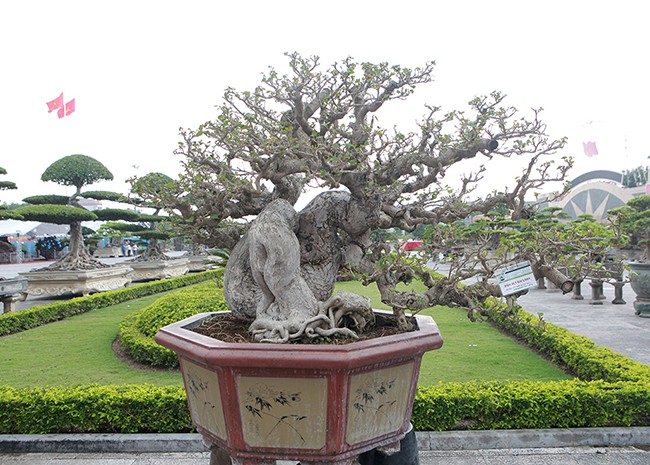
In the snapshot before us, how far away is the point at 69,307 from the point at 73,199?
5.01m

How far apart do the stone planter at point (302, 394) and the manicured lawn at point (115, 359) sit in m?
2.83

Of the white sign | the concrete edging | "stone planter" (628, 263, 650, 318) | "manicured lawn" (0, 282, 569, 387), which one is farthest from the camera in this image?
"stone planter" (628, 263, 650, 318)

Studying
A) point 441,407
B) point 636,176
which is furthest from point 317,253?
point 636,176

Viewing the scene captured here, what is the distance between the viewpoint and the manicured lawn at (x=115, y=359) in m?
4.79

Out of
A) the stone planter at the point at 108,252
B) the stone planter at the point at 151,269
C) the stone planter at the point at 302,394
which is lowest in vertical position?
the stone planter at the point at 108,252

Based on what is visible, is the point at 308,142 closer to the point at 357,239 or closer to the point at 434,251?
the point at 357,239

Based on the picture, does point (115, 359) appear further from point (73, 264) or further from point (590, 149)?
point (590, 149)

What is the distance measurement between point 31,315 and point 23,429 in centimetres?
503

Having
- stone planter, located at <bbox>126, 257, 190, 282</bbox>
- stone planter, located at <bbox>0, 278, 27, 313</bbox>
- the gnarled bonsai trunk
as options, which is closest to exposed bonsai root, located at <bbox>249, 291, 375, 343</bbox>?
the gnarled bonsai trunk

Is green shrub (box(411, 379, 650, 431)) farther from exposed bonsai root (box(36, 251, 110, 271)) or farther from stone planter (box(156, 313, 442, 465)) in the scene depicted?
exposed bonsai root (box(36, 251, 110, 271))

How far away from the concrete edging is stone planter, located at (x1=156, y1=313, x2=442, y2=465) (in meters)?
1.62

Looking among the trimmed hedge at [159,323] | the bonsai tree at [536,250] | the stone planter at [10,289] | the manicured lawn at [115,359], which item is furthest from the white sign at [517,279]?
the stone planter at [10,289]

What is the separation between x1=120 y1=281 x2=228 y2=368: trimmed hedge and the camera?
517cm

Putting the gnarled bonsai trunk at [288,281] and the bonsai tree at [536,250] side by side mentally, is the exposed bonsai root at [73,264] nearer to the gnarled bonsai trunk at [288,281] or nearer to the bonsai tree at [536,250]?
the gnarled bonsai trunk at [288,281]
